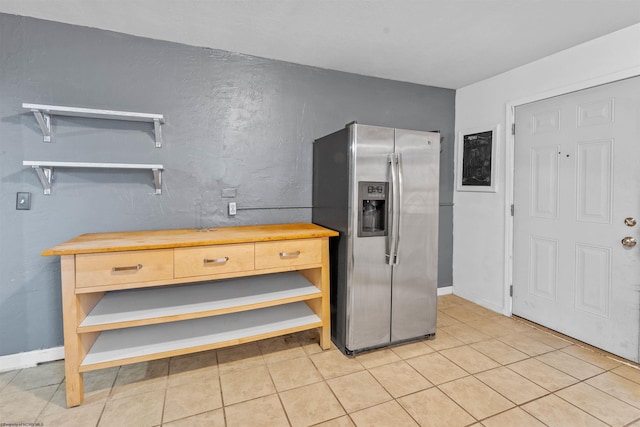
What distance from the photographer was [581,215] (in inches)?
99.0

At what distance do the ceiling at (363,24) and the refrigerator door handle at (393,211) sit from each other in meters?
0.93

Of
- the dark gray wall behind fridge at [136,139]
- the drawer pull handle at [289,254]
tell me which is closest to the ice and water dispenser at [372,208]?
the drawer pull handle at [289,254]

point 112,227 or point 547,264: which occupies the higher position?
point 112,227

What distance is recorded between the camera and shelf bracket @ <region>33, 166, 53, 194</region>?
2.12m

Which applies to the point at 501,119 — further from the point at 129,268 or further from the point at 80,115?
the point at 80,115

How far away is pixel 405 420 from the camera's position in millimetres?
1703

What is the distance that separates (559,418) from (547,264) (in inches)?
56.1

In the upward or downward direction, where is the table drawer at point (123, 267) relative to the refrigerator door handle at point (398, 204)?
downward

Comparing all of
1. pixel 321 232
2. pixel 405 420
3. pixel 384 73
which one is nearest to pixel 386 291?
pixel 321 232

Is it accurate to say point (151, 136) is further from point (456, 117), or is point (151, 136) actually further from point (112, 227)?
point (456, 117)

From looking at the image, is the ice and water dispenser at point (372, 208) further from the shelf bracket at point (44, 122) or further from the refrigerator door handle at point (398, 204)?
the shelf bracket at point (44, 122)

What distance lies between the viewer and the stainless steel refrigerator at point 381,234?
7.47 ft

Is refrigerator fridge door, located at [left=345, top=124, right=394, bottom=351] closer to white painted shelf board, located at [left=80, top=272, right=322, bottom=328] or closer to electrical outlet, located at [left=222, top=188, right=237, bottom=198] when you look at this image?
white painted shelf board, located at [left=80, top=272, right=322, bottom=328]

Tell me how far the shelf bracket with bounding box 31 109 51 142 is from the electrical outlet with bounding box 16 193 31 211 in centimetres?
40
